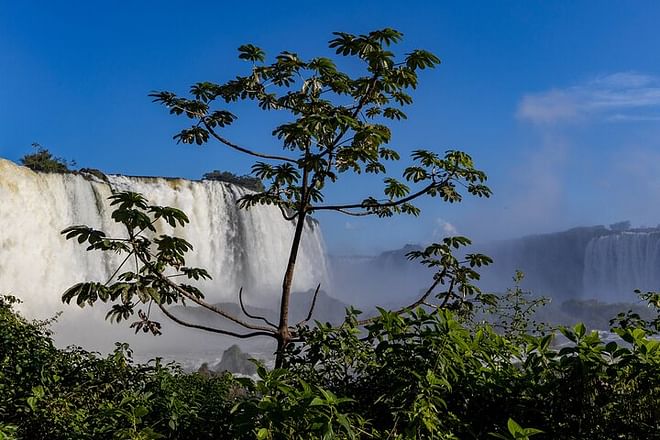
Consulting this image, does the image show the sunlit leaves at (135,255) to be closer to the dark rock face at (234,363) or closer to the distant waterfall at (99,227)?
the distant waterfall at (99,227)

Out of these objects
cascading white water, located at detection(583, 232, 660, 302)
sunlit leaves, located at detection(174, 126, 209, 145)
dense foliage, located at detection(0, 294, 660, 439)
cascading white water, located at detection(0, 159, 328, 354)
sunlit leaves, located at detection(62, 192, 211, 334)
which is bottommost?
dense foliage, located at detection(0, 294, 660, 439)

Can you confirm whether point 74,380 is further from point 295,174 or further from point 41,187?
point 41,187

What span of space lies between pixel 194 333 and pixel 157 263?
21160 mm

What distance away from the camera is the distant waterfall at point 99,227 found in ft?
59.7

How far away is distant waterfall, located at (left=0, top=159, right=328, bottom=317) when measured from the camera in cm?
1819

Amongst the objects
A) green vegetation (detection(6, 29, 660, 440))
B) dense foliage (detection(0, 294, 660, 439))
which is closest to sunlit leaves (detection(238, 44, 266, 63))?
green vegetation (detection(6, 29, 660, 440))

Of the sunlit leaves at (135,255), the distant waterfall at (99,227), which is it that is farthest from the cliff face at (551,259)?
the sunlit leaves at (135,255)

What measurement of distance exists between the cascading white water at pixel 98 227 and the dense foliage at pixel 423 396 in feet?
51.9

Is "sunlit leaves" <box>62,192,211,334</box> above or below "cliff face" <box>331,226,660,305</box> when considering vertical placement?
below

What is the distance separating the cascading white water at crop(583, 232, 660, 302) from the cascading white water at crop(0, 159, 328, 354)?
20.9 metres

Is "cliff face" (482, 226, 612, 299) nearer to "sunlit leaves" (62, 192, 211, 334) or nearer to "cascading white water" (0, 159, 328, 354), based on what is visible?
"cascading white water" (0, 159, 328, 354)

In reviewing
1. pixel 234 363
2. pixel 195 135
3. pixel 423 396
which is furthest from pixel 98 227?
pixel 423 396

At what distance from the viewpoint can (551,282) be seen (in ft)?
145

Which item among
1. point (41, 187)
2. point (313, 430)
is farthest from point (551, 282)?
point (313, 430)
